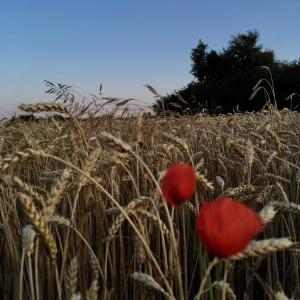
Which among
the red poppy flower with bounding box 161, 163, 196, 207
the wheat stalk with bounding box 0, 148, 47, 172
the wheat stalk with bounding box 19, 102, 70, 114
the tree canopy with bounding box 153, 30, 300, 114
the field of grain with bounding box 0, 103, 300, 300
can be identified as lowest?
the field of grain with bounding box 0, 103, 300, 300

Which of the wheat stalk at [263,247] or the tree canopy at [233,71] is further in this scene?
the tree canopy at [233,71]

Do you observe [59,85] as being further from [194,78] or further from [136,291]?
[194,78]

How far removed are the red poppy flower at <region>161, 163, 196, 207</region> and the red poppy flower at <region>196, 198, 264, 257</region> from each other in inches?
5.8

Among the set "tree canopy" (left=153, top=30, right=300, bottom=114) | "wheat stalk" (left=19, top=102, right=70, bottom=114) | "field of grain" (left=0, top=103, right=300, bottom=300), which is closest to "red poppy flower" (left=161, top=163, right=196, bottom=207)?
"field of grain" (left=0, top=103, right=300, bottom=300)

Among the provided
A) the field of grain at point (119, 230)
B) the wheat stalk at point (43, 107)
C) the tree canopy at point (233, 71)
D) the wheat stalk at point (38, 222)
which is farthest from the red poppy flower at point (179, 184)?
the tree canopy at point (233, 71)

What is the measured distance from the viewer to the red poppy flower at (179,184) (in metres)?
0.72

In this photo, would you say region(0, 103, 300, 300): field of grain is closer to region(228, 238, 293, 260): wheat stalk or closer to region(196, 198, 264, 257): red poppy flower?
region(228, 238, 293, 260): wheat stalk

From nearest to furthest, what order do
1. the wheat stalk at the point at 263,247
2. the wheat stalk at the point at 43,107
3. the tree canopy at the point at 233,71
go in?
the wheat stalk at the point at 263,247 < the wheat stalk at the point at 43,107 < the tree canopy at the point at 233,71

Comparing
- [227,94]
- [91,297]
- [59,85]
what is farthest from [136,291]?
[227,94]

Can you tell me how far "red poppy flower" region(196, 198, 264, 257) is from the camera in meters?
0.54

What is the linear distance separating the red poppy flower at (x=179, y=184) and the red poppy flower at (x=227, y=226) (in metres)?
0.15

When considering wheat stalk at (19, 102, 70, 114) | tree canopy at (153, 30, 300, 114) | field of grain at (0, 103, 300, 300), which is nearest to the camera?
field of grain at (0, 103, 300, 300)

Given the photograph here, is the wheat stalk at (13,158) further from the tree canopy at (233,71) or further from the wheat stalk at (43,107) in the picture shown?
the tree canopy at (233,71)

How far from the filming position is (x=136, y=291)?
1.46 m
